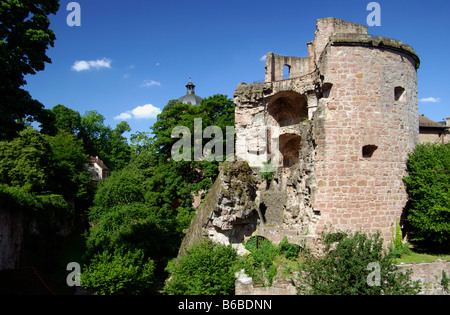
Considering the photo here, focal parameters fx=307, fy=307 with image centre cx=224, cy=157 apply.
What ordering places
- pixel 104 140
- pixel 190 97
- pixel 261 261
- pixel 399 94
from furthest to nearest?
pixel 190 97, pixel 104 140, pixel 399 94, pixel 261 261

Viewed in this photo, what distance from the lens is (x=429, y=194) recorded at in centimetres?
1198

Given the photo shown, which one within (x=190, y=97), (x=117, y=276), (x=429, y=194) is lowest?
(x=117, y=276)

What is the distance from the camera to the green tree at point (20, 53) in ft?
31.6

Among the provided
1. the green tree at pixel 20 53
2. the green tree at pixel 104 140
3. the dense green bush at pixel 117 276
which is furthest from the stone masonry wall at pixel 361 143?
the green tree at pixel 104 140

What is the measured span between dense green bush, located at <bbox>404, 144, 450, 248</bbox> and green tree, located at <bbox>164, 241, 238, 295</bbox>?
765 centimetres

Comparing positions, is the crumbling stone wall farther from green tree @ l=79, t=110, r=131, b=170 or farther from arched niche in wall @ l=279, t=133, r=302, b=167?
green tree @ l=79, t=110, r=131, b=170

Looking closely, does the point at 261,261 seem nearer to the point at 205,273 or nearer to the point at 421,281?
the point at 205,273

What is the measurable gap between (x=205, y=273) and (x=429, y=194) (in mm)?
9299

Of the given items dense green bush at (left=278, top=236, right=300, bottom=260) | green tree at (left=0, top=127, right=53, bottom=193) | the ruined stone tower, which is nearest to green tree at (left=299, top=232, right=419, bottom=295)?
the ruined stone tower

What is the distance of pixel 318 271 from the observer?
9086mm

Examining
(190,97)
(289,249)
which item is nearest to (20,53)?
(289,249)
